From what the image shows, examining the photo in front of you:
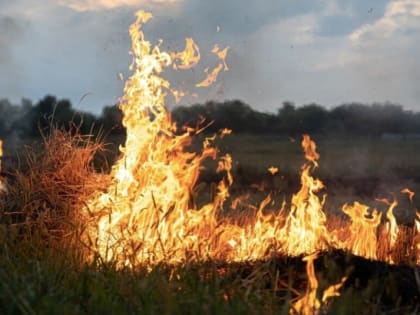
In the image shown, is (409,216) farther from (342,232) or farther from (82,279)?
(82,279)

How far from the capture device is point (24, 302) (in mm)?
4594

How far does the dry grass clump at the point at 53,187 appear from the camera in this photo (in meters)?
8.14

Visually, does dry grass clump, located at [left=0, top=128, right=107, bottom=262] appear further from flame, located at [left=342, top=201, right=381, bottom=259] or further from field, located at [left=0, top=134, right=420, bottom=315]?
flame, located at [left=342, top=201, right=381, bottom=259]

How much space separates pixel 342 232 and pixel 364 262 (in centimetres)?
291

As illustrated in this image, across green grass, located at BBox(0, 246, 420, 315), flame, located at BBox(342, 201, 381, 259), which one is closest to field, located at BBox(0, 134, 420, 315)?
green grass, located at BBox(0, 246, 420, 315)

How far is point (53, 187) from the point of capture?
8.40 m

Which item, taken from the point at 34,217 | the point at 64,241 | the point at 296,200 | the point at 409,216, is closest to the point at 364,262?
the point at 296,200

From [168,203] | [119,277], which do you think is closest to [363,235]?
[168,203]

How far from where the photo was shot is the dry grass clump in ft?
26.7

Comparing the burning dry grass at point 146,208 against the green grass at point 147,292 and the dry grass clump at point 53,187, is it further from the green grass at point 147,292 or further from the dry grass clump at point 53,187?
the green grass at point 147,292

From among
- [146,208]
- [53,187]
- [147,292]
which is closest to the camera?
[147,292]

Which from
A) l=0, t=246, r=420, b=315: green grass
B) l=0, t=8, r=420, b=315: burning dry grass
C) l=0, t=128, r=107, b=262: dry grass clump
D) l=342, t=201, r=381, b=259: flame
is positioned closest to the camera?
l=0, t=246, r=420, b=315: green grass

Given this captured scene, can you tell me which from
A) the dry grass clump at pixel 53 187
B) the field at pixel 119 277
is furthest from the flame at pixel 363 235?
the dry grass clump at pixel 53 187

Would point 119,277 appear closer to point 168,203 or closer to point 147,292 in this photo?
point 147,292
